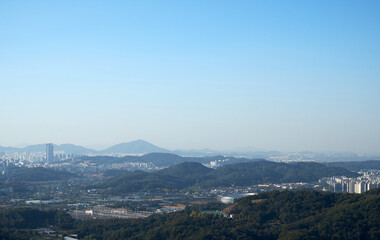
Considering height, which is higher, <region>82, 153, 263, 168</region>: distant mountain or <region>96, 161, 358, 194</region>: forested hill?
<region>82, 153, 263, 168</region>: distant mountain

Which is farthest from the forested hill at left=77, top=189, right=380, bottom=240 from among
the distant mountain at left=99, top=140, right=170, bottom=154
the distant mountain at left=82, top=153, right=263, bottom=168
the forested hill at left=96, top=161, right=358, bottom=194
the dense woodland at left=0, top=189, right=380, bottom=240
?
the distant mountain at left=99, top=140, right=170, bottom=154

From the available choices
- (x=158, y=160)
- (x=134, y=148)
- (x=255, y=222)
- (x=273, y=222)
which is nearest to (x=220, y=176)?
(x=158, y=160)

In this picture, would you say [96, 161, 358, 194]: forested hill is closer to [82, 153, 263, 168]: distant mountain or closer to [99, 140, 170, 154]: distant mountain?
[82, 153, 263, 168]: distant mountain

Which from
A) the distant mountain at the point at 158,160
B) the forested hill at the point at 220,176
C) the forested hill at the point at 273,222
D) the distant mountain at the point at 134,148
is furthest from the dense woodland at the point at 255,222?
the distant mountain at the point at 134,148

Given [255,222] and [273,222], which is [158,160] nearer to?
[273,222]

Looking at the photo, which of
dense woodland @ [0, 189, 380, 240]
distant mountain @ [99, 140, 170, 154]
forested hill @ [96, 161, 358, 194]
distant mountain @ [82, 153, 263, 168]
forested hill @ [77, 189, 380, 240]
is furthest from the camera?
distant mountain @ [99, 140, 170, 154]

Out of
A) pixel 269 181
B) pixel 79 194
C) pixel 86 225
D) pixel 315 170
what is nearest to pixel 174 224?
pixel 86 225
